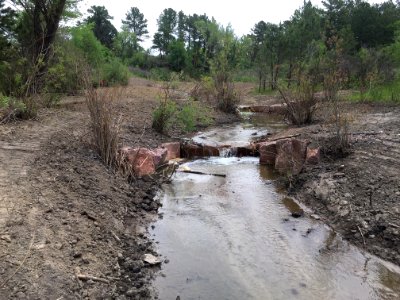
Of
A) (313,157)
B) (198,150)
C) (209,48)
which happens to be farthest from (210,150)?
(209,48)

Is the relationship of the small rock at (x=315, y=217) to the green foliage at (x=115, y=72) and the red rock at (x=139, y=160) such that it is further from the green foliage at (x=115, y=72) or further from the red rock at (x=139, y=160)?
the green foliage at (x=115, y=72)

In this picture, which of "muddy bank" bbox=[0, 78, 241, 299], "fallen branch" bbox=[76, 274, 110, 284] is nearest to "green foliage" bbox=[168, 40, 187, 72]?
"muddy bank" bbox=[0, 78, 241, 299]

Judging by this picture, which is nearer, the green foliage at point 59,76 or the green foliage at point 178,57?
the green foliage at point 59,76

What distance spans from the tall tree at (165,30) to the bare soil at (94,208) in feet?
153

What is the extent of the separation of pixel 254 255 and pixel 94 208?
7.00 ft

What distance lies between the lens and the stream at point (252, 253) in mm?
4206

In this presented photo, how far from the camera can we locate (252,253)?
4.95m

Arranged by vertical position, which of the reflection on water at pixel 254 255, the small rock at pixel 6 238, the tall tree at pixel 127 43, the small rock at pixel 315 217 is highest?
the tall tree at pixel 127 43

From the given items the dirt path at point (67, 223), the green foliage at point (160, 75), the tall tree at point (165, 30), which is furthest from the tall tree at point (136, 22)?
the dirt path at point (67, 223)

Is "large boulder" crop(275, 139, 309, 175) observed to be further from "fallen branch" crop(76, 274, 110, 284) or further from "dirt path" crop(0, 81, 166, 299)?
"fallen branch" crop(76, 274, 110, 284)

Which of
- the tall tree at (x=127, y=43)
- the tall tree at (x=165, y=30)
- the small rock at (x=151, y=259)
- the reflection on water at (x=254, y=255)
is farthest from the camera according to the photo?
the tall tree at (x=165, y=30)

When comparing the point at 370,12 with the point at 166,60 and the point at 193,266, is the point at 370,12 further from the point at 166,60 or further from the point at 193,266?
the point at 193,266

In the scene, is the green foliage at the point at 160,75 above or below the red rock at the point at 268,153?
above

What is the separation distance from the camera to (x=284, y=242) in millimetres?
5273
